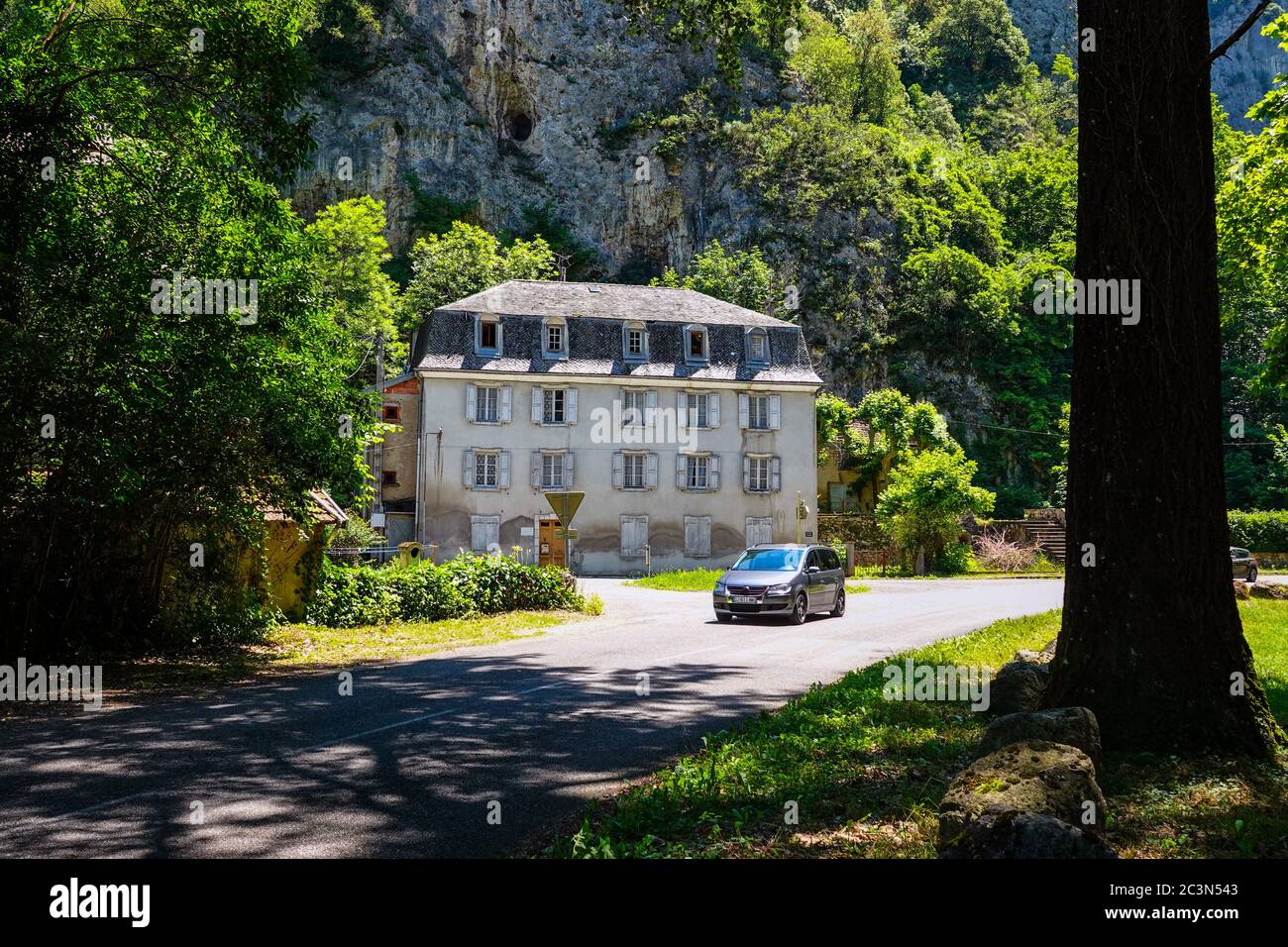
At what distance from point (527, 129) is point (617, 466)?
39.0 metres

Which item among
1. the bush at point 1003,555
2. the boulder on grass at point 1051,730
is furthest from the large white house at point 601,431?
the boulder on grass at point 1051,730

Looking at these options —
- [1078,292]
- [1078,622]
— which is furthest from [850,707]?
[1078,292]

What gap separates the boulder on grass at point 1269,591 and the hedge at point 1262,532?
28.3 meters

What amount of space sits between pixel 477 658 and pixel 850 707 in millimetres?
7187

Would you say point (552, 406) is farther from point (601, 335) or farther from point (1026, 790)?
point (1026, 790)

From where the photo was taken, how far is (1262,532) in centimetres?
5041

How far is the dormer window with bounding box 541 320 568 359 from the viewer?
42.1 m

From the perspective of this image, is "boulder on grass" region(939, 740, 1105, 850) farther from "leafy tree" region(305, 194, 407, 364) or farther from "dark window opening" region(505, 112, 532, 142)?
"dark window opening" region(505, 112, 532, 142)

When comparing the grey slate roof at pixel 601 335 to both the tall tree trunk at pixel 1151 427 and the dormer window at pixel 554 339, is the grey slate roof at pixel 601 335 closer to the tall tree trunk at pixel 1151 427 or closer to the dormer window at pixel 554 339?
the dormer window at pixel 554 339

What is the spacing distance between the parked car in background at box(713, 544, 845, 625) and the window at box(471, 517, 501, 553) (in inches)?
770

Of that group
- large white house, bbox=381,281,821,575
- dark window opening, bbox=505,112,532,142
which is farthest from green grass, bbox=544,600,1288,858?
dark window opening, bbox=505,112,532,142

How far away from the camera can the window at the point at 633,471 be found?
4209 cm

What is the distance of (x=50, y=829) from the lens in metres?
5.52
